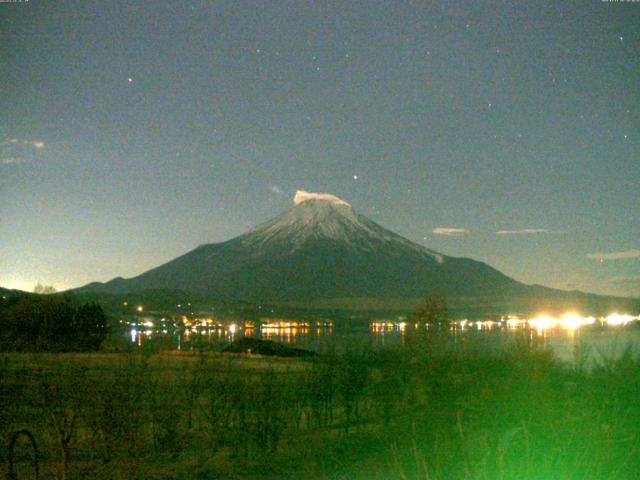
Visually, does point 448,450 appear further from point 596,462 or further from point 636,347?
point 636,347

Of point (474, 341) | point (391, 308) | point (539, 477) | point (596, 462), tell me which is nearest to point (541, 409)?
point (596, 462)

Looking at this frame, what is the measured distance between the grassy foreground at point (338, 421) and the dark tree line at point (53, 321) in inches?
688

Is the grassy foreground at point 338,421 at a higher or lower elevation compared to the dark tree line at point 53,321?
lower

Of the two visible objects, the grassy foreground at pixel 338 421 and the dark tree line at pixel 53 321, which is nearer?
the grassy foreground at pixel 338 421

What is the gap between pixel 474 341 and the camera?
20.3 meters

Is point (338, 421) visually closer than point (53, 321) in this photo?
Yes

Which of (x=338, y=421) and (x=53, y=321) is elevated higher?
(x=53, y=321)

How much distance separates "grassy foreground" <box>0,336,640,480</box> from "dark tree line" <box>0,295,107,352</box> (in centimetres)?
1747

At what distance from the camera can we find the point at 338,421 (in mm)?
15016

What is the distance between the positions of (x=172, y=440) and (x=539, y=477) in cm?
582

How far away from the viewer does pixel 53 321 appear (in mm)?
36688

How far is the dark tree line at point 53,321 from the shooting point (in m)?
34.2

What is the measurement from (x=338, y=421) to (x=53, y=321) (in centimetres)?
2509

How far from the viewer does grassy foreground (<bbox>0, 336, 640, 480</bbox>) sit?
9398mm
